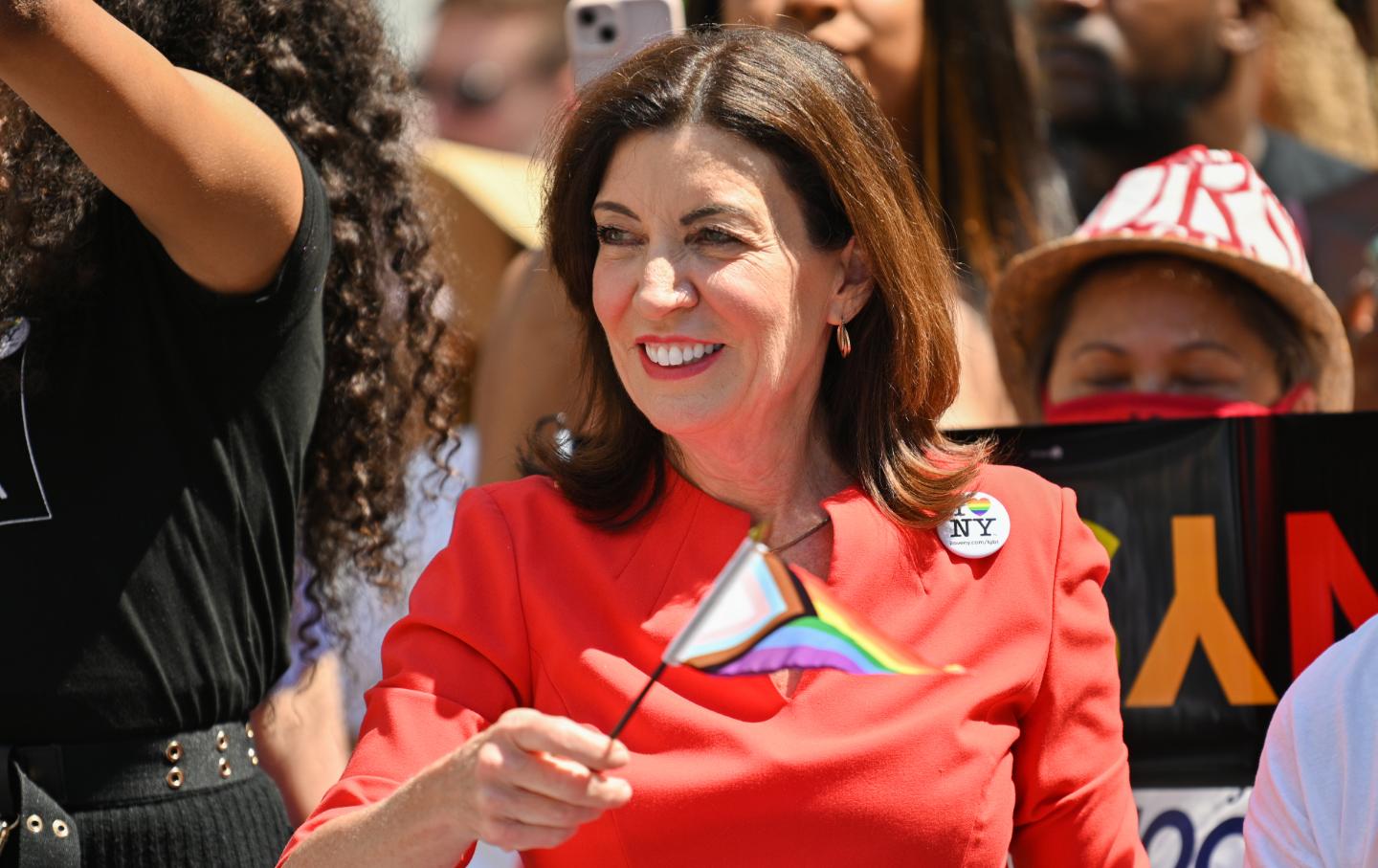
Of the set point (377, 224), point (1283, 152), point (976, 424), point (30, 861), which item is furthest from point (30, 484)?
point (1283, 152)

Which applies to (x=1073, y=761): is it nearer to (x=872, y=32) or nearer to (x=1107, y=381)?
(x=1107, y=381)

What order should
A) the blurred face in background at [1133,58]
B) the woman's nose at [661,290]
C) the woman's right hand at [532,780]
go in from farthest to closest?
the blurred face in background at [1133,58] → the woman's nose at [661,290] → the woman's right hand at [532,780]

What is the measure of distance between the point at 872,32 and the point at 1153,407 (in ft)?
3.66

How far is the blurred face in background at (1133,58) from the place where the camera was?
4.57 meters

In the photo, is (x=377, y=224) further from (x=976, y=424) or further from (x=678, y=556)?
(x=976, y=424)

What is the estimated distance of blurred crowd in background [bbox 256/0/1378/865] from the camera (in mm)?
3285

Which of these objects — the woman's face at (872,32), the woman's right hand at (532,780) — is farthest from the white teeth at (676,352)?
the woman's face at (872,32)

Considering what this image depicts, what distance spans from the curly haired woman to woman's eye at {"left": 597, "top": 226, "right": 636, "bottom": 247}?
15.5 inches

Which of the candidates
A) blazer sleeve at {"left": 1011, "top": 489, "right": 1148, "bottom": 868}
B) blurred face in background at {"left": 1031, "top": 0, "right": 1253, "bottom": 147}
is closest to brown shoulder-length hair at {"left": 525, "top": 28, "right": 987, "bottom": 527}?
blazer sleeve at {"left": 1011, "top": 489, "right": 1148, "bottom": 868}

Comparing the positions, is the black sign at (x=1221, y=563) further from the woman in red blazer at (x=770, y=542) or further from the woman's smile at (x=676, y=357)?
the woman's smile at (x=676, y=357)

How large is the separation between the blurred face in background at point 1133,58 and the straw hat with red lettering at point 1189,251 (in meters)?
1.18

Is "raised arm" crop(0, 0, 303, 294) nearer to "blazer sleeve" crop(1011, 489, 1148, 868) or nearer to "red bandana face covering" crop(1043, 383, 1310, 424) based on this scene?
"blazer sleeve" crop(1011, 489, 1148, 868)

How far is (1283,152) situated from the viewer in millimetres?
4699

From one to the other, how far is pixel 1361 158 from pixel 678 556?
11.6ft
